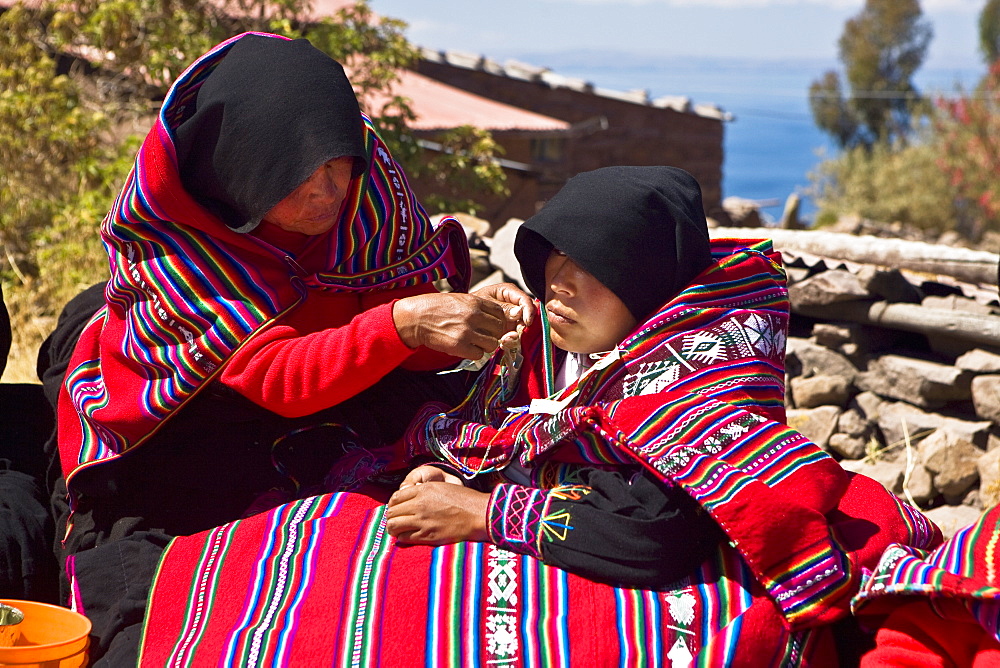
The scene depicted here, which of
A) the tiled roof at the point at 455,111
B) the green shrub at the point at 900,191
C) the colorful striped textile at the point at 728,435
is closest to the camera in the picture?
the colorful striped textile at the point at 728,435

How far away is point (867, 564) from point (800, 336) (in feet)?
9.72

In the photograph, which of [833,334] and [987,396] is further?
[833,334]

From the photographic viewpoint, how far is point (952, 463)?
13.5ft

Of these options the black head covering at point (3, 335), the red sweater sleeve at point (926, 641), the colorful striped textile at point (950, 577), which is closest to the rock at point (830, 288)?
the colorful striped textile at point (950, 577)

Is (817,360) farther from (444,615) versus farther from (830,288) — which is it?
(444,615)

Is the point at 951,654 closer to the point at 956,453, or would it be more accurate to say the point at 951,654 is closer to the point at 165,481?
the point at 165,481

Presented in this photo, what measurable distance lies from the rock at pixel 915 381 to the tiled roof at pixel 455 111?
8.04 m

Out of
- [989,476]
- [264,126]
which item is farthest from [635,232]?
[989,476]

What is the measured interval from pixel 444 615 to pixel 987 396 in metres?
3.07

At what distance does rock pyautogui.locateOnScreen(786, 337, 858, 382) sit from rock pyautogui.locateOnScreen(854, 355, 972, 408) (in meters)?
0.07

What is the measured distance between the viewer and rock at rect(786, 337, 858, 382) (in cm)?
468

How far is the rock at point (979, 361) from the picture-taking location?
13.9 feet

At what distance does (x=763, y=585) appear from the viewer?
1.96 metres

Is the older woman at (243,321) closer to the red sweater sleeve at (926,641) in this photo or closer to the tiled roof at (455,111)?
the red sweater sleeve at (926,641)
